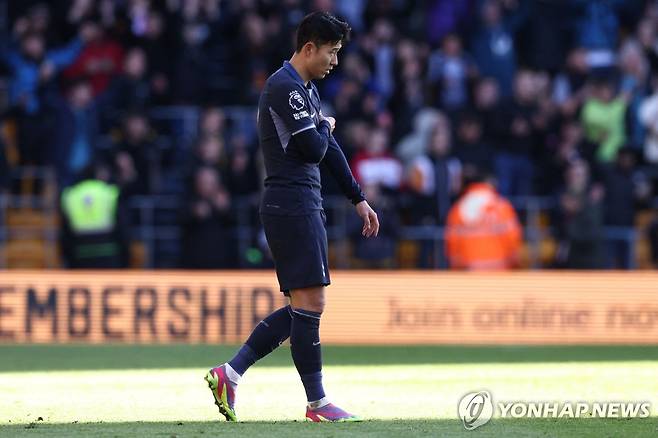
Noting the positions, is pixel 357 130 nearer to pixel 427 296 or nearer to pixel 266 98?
pixel 427 296

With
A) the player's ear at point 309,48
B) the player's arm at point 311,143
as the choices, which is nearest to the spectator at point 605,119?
the player's ear at point 309,48

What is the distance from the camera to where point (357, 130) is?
17.5m

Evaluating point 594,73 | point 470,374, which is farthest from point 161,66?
point 470,374

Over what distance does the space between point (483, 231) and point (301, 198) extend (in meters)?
9.14

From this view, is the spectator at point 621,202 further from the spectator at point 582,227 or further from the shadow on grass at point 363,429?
the shadow on grass at point 363,429

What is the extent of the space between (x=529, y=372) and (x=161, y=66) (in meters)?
8.83

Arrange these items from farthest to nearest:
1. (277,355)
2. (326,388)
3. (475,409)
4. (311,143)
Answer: (277,355), (326,388), (475,409), (311,143)

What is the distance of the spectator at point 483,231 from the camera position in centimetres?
1669

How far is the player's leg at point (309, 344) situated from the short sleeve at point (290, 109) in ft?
2.91

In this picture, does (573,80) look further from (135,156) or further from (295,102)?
(295,102)

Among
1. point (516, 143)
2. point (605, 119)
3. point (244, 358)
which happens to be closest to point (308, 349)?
point (244, 358)

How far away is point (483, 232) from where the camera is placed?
16.8m

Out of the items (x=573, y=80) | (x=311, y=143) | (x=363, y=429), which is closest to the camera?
(x=363, y=429)

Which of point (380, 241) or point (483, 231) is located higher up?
point (483, 231)
